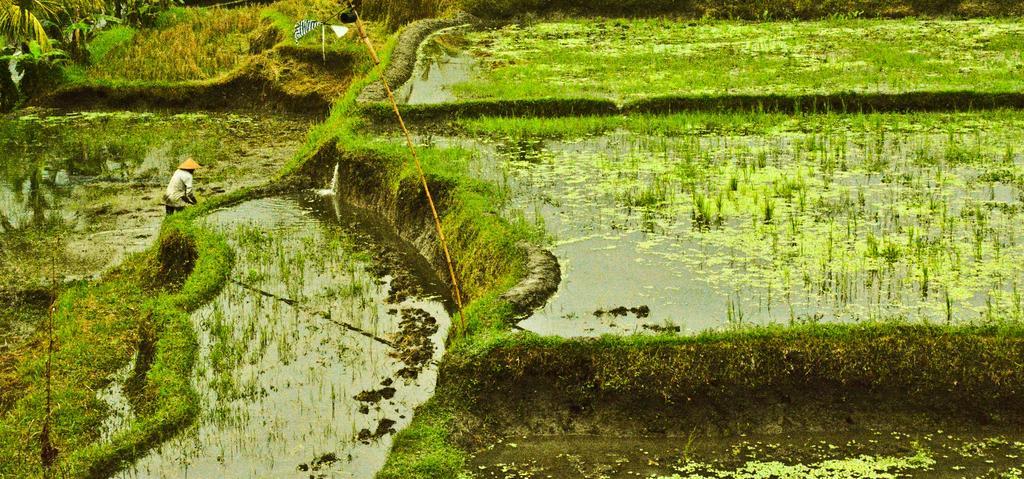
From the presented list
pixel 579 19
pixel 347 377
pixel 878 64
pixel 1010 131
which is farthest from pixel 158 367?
pixel 579 19

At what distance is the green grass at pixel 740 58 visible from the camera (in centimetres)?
1027

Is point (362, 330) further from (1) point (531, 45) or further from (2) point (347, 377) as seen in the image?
(1) point (531, 45)

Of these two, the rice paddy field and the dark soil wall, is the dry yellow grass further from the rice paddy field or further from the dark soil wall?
the dark soil wall

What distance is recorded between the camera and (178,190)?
324 inches

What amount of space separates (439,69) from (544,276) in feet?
21.5

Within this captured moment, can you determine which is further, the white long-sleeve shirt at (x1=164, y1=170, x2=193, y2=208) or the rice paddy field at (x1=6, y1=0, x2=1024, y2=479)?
the white long-sleeve shirt at (x1=164, y1=170, x2=193, y2=208)

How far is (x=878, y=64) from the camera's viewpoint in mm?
11125

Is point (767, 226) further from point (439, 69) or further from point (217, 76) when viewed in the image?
point (217, 76)

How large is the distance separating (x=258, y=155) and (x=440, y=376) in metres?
6.12

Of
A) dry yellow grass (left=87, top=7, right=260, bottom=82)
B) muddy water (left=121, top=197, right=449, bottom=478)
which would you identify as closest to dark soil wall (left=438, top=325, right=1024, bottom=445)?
muddy water (left=121, top=197, right=449, bottom=478)

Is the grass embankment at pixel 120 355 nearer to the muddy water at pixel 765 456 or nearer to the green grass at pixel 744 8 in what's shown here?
the muddy water at pixel 765 456

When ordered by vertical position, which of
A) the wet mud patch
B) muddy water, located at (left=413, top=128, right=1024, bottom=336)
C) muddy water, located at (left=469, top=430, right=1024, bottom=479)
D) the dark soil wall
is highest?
muddy water, located at (left=413, top=128, right=1024, bottom=336)

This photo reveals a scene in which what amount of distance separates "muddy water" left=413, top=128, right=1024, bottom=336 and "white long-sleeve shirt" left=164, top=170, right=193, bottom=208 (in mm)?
1921

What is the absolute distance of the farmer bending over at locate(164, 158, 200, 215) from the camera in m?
8.20
